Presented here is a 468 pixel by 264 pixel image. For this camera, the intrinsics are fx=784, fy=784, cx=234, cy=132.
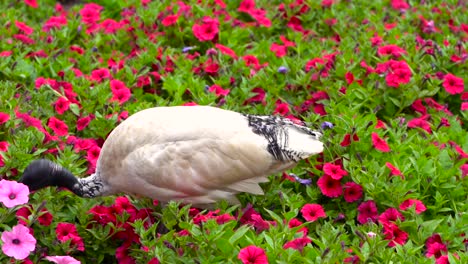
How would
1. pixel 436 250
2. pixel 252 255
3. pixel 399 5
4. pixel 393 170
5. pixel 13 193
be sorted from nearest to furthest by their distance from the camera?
pixel 252 255 < pixel 13 193 < pixel 436 250 < pixel 393 170 < pixel 399 5

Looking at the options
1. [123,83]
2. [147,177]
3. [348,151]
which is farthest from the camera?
[123,83]

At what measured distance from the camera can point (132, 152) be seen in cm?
381

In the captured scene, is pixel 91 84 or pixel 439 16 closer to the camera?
pixel 91 84

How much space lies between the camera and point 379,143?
13.9 feet

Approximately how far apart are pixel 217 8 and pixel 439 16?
1827 mm

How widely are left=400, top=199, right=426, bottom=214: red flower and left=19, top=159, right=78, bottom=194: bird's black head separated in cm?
167

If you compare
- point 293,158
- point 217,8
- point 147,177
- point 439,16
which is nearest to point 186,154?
point 147,177

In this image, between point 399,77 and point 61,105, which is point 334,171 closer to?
point 399,77

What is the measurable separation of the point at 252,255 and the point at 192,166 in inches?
28.2

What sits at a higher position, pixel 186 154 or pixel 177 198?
pixel 186 154

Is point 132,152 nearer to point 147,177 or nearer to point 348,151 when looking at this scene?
point 147,177

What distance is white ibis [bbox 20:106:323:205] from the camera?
377 cm

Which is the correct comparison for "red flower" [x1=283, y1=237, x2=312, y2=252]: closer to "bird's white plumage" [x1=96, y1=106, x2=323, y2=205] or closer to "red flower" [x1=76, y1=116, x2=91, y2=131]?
"bird's white plumage" [x1=96, y1=106, x2=323, y2=205]

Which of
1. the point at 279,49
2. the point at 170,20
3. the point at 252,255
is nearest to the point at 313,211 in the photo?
the point at 252,255
